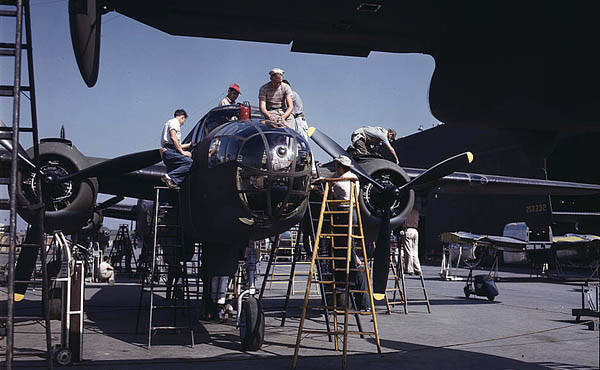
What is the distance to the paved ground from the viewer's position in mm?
7816

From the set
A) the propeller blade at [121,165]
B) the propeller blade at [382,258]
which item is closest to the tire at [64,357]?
the propeller blade at [121,165]

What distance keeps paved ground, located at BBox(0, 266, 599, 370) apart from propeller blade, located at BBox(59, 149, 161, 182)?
2.96 meters

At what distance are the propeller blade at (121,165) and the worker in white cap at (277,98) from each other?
2.17 m

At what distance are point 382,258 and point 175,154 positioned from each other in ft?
13.5

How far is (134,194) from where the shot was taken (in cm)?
1384

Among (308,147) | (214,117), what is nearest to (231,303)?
(214,117)

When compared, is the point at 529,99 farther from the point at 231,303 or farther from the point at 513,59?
the point at 231,303

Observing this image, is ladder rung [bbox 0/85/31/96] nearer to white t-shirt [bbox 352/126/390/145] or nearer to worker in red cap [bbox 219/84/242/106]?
worker in red cap [bbox 219/84/242/106]

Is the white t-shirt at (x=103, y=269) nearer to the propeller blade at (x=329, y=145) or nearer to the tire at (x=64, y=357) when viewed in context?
the propeller blade at (x=329, y=145)

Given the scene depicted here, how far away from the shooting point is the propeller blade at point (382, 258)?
1013 cm

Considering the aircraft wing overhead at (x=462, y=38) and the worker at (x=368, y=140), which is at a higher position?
the worker at (x=368, y=140)

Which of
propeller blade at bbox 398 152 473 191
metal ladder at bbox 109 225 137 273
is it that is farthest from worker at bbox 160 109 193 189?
metal ladder at bbox 109 225 137 273

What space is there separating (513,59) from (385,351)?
5854 mm

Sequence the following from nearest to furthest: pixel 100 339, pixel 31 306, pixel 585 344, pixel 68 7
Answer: pixel 68 7, pixel 585 344, pixel 100 339, pixel 31 306
